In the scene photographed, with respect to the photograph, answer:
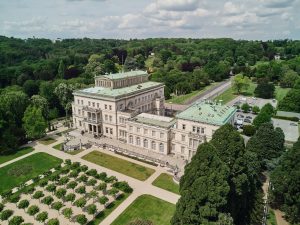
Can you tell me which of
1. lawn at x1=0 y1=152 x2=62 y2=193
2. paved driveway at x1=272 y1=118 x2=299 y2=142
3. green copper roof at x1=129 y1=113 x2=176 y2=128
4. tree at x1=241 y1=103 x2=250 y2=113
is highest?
green copper roof at x1=129 y1=113 x2=176 y2=128

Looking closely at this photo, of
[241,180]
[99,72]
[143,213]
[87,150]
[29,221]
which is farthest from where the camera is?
[99,72]

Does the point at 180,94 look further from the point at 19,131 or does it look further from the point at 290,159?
the point at 290,159

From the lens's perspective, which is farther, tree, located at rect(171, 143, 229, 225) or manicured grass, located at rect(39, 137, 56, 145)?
manicured grass, located at rect(39, 137, 56, 145)

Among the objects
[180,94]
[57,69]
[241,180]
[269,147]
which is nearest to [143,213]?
[241,180]

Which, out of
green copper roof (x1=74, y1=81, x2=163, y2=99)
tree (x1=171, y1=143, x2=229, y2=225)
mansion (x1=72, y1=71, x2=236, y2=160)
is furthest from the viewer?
green copper roof (x1=74, y1=81, x2=163, y2=99)

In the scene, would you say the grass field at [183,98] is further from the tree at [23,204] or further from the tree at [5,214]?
the tree at [5,214]

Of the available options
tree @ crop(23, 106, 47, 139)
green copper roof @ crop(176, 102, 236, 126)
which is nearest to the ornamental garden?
tree @ crop(23, 106, 47, 139)

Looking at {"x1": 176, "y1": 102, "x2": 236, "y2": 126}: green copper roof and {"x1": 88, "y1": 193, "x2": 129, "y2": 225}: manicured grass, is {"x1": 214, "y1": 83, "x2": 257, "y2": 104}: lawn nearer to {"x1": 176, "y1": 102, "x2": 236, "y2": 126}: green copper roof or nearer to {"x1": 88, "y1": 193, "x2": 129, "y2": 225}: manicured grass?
{"x1": 176, "y1": 102, "x2": 236, "y2": 126}: green copper roof

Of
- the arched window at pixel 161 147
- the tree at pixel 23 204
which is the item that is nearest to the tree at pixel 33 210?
the tree at pixel 23 204
